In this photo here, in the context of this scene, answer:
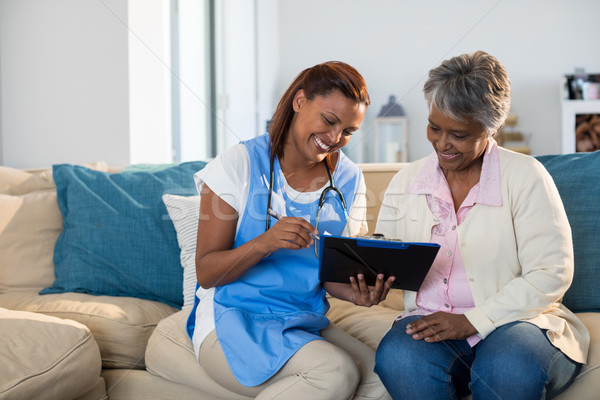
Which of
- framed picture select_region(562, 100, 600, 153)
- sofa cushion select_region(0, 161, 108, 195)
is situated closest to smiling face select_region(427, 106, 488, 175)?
sofa cushion select_region(0, 161, 108, 195)

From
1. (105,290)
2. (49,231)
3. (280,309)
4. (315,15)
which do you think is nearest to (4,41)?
(49,231)

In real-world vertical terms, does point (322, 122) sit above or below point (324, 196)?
above

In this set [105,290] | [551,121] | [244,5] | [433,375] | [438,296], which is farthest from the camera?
[551,121]

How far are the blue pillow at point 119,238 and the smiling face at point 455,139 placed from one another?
900 mm

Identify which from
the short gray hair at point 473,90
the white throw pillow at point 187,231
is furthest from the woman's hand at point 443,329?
the white throw pillow at point 187,231

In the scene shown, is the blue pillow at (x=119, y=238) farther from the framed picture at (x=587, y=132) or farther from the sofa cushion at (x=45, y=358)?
the framed picture at (x=587, y=132)

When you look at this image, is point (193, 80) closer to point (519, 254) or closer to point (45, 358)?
point (45, 358)

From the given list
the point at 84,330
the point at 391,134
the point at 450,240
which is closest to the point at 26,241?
the point at 84,330

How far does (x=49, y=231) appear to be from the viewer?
79.3 inches

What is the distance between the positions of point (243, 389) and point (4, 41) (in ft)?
8.79

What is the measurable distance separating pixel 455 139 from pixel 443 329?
0.44m

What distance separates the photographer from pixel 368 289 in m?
1.43

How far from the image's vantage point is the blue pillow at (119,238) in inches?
74.3

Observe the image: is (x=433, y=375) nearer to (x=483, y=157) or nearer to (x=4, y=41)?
(x=483, y=157)
